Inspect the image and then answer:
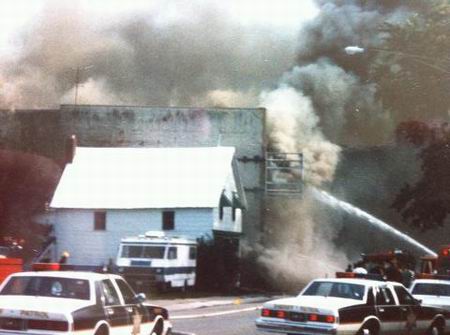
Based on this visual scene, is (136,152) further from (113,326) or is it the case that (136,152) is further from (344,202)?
(113,326)

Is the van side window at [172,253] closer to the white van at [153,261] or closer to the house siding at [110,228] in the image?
the white van at [153,261]

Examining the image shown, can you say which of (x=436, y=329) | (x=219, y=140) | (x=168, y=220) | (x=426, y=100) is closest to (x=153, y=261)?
(x=168, y=220)

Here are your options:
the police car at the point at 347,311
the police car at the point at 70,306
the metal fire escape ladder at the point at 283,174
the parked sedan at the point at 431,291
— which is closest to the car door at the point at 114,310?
the police car at the point at 70,306

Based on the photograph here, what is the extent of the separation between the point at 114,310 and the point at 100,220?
3288cm

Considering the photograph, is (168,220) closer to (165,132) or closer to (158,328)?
(165,132)

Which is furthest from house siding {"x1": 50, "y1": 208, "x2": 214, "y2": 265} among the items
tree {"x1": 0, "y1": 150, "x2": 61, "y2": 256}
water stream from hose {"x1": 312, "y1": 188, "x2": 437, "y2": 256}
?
water stream from hose {"x1": 312, "y1": 188, "x2": 437, "y2": 256}

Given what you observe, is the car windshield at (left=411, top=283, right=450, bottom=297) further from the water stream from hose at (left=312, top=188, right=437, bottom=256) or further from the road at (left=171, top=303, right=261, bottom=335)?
the water stream from hose at (left=312, top=188, right=437, bottom=256)

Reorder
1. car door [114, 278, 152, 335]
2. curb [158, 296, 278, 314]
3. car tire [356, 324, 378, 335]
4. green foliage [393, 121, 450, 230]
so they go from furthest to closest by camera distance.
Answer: green foliage [393, 121, 450, 230] < curb [158, 296, 278, 314] < car tire [356, 324, 378, 335] < car door [114, 278, 152, 335]

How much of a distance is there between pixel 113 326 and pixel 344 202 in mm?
48488

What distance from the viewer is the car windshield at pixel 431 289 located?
2048 centimetres

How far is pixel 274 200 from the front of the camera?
53.9 m

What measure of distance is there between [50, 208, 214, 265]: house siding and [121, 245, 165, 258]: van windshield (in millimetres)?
7403

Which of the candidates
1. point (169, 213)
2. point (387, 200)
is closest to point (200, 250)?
point (169, 213)

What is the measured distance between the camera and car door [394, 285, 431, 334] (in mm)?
15633
